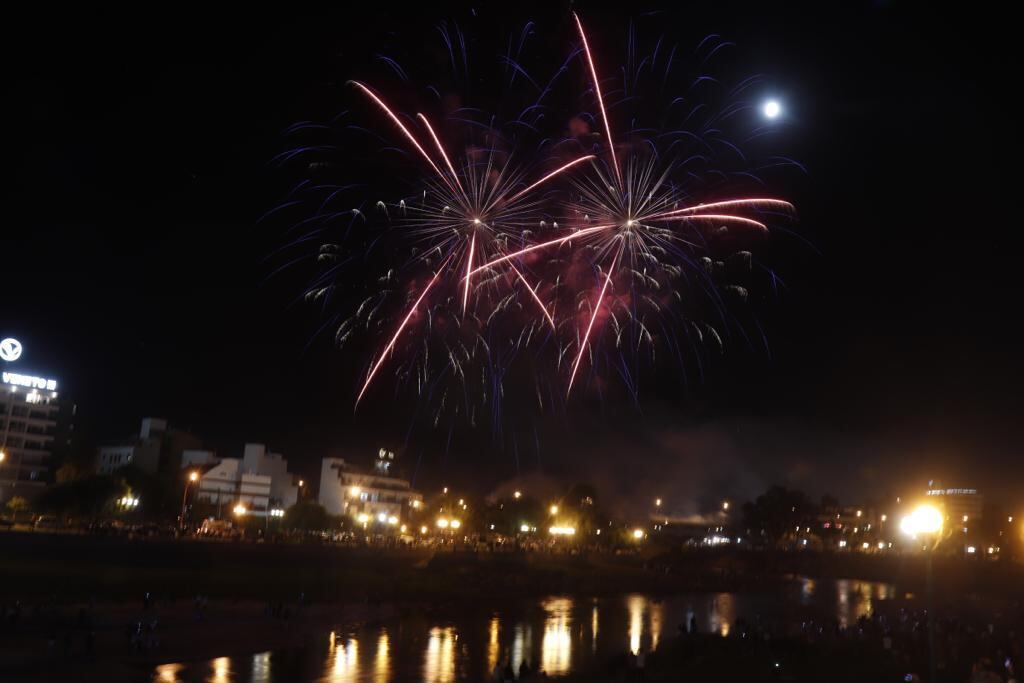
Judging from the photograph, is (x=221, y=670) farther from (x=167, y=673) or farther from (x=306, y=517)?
(x=306, y=517)

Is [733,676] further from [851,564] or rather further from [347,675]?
[851,564]

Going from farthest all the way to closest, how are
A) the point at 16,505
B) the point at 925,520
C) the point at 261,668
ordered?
the point at 16,505, the point at 261,668, the point at 925,520

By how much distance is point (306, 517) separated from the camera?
8006 cm

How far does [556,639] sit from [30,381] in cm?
6677

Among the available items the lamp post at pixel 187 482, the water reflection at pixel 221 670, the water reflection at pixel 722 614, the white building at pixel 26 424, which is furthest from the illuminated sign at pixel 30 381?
the water reflection at pixel 722 614

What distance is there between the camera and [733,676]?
26344 millimetres

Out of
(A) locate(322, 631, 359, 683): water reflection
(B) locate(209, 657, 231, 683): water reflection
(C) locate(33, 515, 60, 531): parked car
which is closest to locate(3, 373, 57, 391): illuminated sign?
(C) locate(33, 515, 60, 531): parked car

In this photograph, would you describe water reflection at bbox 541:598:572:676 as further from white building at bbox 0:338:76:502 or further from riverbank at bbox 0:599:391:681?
white building at bbox 0:338:76:502

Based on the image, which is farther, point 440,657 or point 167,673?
point 440,657

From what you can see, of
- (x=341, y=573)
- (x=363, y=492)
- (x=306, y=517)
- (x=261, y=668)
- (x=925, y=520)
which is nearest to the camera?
(x=925, y=520)

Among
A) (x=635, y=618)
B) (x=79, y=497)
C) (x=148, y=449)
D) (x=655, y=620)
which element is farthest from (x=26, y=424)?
(x=655, y=620)

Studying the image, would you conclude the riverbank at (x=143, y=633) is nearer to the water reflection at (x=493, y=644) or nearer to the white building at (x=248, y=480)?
the water reflection at (x=493, y=644)

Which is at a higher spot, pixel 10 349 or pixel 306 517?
pixel 10 349

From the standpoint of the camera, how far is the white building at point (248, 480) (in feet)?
275
